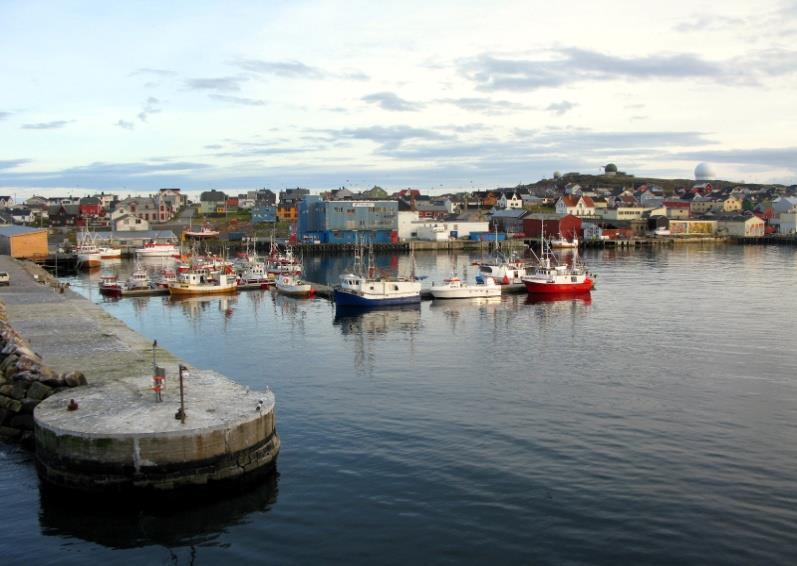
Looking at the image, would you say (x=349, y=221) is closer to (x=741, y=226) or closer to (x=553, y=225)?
(x=553, y=225)

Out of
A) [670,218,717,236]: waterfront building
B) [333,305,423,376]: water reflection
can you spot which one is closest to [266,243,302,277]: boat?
[333,305,423,376]: water reflection

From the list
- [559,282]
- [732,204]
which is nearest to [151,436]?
[559,282]

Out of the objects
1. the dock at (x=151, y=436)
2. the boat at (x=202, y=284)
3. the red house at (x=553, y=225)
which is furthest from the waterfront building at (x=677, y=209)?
the dock at (x=151, y=436)

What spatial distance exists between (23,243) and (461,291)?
171ft

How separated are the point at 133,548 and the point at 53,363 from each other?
1086cm

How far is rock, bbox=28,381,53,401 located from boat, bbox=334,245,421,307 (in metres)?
29.6

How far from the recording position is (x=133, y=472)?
50.8 ft

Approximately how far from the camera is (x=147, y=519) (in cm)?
1509

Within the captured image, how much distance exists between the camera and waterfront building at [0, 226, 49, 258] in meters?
77.9

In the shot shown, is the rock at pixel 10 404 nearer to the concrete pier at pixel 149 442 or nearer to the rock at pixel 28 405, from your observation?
the rock at pixel 28 405

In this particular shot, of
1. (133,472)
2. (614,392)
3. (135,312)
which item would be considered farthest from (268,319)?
(133,472)

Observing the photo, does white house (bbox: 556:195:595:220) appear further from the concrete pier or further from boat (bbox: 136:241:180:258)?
the concrete pier

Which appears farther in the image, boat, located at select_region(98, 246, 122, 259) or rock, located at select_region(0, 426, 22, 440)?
boat, located at select_region(98, 246, 122, 259)

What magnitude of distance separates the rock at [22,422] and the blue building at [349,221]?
89.3 metres
